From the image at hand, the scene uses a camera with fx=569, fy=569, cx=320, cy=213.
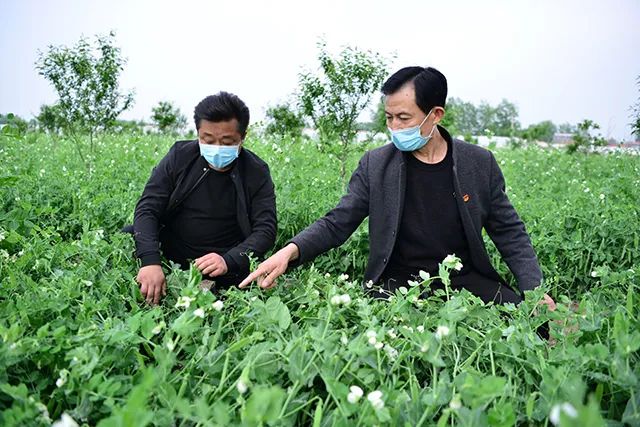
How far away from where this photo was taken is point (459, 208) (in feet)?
9.05

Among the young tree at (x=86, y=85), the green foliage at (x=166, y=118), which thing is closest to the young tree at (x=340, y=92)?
the young tree at (x=86, y=85)

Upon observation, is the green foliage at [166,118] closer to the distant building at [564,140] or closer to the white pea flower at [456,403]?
the distant building at [564,140]

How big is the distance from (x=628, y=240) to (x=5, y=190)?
14.7 ft

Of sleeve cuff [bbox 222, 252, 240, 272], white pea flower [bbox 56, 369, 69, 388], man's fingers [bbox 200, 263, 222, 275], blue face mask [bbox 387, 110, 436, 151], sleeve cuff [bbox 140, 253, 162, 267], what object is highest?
blue face mask [bbox 387, 110, 436, 151]

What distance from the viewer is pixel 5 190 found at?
420 centimetres

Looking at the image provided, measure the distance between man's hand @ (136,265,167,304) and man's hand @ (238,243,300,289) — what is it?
1.03 feet

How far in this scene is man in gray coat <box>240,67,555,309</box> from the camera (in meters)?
2.71

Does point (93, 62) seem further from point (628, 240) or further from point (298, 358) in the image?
point (298, 358)

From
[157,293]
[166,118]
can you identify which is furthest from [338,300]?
[166,118]

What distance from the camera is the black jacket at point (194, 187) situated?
282cm

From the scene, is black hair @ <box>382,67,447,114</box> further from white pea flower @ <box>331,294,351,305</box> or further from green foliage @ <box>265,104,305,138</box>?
green foliage @ <box>265,104,305,138</box>

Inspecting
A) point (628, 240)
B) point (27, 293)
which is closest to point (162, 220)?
point (27, 293)

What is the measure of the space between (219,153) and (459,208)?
1206mm

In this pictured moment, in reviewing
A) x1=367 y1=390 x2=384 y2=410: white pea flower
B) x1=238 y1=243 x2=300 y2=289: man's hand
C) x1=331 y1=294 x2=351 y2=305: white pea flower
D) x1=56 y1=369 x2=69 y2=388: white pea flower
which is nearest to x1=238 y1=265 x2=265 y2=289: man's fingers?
x1=238 y1=243 x2=300 y2=289: man's hand
